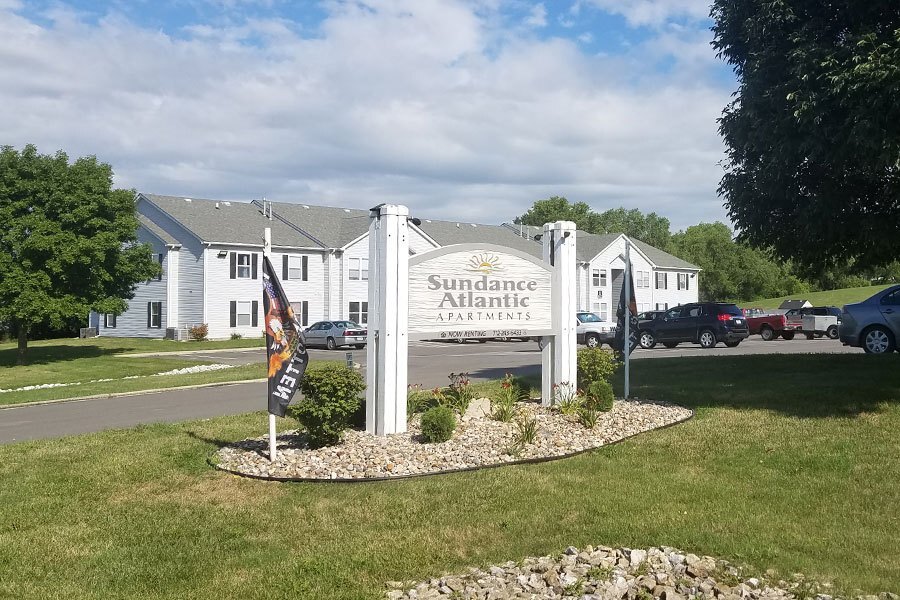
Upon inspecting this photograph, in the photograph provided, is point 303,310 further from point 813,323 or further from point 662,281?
point 662,281

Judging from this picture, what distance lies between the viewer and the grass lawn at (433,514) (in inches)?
224

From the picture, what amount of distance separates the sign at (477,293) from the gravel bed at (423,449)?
4.05 ft

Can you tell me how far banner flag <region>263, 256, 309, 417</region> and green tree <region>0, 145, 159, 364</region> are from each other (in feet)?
77.0

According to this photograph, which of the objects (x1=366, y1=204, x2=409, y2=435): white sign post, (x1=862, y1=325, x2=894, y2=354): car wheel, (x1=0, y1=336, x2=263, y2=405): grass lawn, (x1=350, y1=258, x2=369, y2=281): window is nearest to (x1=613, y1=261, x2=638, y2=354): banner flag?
(x1=366, y1=204, x2=409, y2=435): white sign post

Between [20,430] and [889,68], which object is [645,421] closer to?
[889,68]

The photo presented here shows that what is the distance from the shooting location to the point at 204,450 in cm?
998

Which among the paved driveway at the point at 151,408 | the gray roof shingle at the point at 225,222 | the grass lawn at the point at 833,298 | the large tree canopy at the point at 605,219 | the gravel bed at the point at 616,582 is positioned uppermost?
the large tree canopy at the point at 605,219

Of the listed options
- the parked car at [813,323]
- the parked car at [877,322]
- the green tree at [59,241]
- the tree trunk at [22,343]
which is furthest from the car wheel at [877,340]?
the tree trunk at [22,343]

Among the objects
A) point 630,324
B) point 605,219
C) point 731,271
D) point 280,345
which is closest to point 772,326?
point 630,324

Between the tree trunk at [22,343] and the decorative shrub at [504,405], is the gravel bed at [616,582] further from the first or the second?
the tree trunk at [22,343]

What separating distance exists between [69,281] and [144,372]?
8.39 metres

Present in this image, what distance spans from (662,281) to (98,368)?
46.6 meters

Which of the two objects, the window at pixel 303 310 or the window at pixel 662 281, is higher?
the window at pixel 662 281

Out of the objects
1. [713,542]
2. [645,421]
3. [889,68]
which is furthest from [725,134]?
[713,542]
